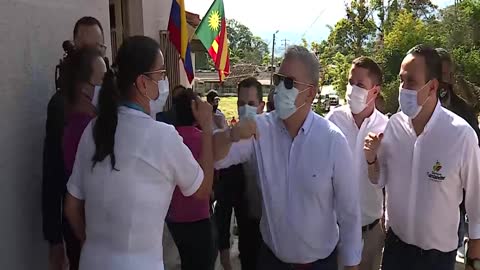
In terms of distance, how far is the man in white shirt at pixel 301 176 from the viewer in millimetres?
2475

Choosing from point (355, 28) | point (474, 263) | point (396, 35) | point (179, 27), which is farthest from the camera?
point (355, 28)

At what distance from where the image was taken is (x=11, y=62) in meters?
2.94

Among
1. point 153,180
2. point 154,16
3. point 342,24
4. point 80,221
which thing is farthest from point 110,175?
point 342,24

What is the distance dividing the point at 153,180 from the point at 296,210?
745 millimetres

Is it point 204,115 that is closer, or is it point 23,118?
point 204,115

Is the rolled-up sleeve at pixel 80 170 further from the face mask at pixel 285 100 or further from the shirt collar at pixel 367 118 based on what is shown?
the shirt collar at pixel 367 118

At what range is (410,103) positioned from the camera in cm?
289

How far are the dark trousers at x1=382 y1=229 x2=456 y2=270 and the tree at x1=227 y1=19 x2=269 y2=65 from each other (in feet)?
185

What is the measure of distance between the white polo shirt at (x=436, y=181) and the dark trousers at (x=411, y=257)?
3 cm

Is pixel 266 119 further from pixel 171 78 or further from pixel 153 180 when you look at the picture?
pixel 171 78

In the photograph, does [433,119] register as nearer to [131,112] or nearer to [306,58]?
[306,58]

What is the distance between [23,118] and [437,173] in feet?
7.31

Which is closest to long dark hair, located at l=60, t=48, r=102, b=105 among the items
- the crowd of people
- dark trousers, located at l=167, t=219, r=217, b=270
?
the crowd of people

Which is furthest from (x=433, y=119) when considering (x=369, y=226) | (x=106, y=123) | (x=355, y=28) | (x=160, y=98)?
(x=355, y=28)
